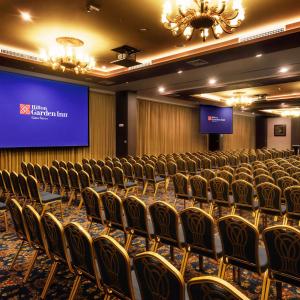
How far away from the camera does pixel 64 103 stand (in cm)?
1088

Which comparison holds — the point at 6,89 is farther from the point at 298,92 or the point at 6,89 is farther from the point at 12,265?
the point at 298,92

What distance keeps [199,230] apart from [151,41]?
574cm

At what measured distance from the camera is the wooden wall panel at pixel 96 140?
11.0 meters

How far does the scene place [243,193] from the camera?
505 cm

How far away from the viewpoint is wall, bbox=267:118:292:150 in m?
26.1

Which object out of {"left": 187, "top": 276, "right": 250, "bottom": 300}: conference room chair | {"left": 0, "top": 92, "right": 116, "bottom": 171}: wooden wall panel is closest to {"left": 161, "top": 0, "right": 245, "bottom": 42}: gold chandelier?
{"left": 187, "top": 276, "right": 250, "bottom": 300}: conference room chair

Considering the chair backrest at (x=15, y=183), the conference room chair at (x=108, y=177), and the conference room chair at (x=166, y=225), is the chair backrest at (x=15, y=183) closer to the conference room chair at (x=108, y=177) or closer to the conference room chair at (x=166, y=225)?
the conference room chair at (x=108, y=177)

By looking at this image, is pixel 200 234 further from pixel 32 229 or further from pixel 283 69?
pixel 283 69

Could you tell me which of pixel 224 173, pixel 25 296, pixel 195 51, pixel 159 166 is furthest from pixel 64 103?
pixel 25 296

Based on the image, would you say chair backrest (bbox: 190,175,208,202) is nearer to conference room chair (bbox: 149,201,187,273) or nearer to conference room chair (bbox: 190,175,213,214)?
conference room chair (bbox: 190,175,213,214)

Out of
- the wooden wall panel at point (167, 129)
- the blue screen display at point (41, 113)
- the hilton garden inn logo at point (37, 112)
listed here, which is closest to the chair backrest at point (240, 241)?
the blue screen display at point (41, 113)

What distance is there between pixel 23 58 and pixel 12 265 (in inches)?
255

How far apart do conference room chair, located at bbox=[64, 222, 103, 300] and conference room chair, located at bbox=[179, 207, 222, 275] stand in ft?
3.40

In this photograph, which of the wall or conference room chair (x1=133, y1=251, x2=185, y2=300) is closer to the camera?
conference room chair (x1=133, y1=251, x2=185, y2=300)
